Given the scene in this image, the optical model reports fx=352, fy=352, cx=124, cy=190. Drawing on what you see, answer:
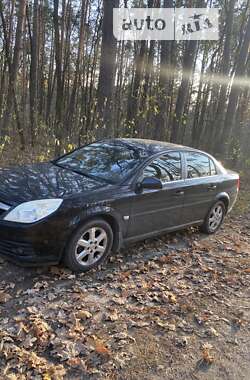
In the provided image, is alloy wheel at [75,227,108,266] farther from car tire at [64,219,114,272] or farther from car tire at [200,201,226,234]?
car tire at [200,201,226,234]

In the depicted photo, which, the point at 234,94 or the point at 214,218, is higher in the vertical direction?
the point at 234,94

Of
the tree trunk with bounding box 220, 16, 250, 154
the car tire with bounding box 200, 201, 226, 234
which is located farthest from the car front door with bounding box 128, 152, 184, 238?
the tree trunk with bounding box 220, 16, 250, 154

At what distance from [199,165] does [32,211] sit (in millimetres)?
3189

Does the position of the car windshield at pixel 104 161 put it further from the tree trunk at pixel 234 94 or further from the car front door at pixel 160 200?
the tree trunk at pixel 234 94

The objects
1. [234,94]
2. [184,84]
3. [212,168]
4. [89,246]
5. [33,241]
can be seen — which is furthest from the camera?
[234,94]

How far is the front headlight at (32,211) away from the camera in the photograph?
12.1 ft

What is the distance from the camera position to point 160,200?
4.95 m

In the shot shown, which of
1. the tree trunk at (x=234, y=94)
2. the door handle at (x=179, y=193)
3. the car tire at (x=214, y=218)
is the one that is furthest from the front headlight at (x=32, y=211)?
the tree trunk at (x=234, y=94)

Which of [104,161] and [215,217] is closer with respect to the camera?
[104,161]

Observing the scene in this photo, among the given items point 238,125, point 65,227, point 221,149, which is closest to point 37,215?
point 65,227

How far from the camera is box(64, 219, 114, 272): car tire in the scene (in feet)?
12.9

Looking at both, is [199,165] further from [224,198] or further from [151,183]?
[151,183]

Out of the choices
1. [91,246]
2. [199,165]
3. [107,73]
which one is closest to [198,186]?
[199,165]

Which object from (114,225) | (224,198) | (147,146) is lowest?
(224,198)
